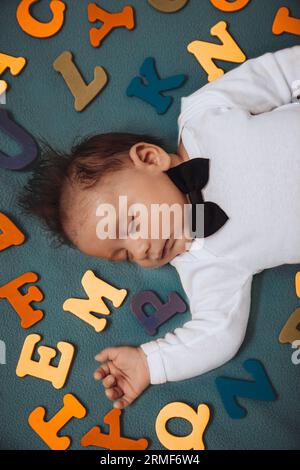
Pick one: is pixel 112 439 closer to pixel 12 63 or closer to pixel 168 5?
pixel 12 63

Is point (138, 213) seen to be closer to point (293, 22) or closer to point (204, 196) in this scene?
point (204, 196)

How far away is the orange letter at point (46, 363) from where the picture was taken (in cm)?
90

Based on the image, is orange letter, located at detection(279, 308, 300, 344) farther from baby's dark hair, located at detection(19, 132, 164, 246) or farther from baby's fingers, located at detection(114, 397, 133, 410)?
baby's dark hair, located at detection(19, 132, 164, 246)

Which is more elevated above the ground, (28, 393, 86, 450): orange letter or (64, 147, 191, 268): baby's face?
(64, 147, 191, 268): baby's face

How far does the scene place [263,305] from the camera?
92 centimetres


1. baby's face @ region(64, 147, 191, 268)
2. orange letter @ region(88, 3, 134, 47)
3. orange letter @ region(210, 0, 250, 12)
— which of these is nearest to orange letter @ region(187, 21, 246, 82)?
orange letter @ region(210, 0, 250, 12)

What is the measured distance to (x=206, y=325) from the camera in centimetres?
88

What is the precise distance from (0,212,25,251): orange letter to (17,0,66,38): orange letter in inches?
15.3

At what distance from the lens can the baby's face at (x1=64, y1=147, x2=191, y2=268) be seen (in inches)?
32.5

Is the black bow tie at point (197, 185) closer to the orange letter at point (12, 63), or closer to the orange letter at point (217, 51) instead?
the orange letter at point (217, 51)

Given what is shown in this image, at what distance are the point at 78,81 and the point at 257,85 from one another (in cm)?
35

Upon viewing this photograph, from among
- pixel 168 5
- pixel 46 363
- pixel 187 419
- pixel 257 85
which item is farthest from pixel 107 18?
pixel 187 419
